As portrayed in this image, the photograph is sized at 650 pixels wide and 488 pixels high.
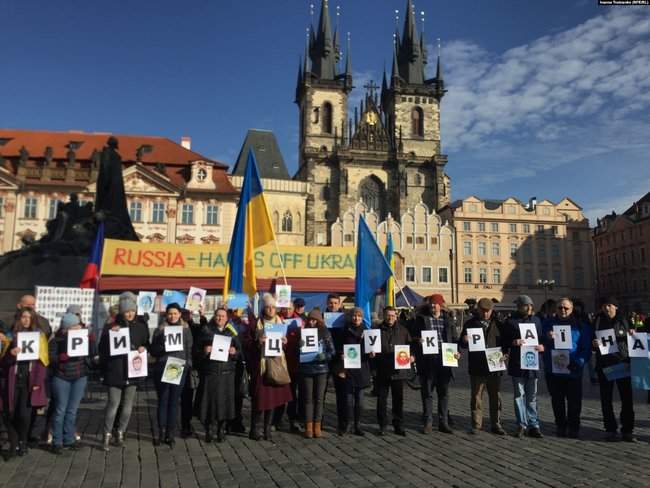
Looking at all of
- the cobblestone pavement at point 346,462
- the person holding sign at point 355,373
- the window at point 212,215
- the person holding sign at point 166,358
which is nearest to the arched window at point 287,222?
the window at point 212,215

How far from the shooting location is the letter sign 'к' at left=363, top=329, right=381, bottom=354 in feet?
24.1

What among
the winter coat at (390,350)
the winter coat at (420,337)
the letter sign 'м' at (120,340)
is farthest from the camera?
the winter coat at (420,337)

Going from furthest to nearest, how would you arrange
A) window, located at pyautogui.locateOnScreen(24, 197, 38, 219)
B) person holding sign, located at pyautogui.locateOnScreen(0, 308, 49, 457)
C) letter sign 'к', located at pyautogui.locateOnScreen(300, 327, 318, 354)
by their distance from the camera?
1. window, located at pyautogui.locateOnScreen(24, 197, 38, 219)
2. letter sign 'к', located at pyautogui.locateOnScreen(300, 327, 318, 354)
3. person holding sign, located at pyautogui.locateOnScreen(0, 308, 49, 457)

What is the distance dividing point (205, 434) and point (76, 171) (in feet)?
125

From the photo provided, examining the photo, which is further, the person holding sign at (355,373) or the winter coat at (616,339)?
the person holding sign at (355,373)

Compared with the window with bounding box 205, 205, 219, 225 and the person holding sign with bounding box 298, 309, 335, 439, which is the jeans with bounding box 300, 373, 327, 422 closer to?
the person holding sign with bounding box 298, 309, 335, 439

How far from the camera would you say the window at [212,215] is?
4100 centimetres

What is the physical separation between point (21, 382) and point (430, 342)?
16.5ft

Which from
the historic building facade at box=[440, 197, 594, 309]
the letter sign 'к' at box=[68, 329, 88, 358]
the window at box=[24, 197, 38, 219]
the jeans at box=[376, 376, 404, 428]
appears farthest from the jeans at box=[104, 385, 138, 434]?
the historic building facade at box=[440, 197, 594, 309]

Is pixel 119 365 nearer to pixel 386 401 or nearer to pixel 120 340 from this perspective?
pixel 120 340

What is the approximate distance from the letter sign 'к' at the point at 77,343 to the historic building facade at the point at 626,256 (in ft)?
187

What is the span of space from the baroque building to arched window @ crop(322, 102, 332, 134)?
0.11 metres

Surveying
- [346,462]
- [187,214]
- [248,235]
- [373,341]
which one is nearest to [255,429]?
[346,462]

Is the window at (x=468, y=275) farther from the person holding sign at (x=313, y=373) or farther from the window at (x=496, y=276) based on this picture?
the person holding sign at (x=313, y=373)
